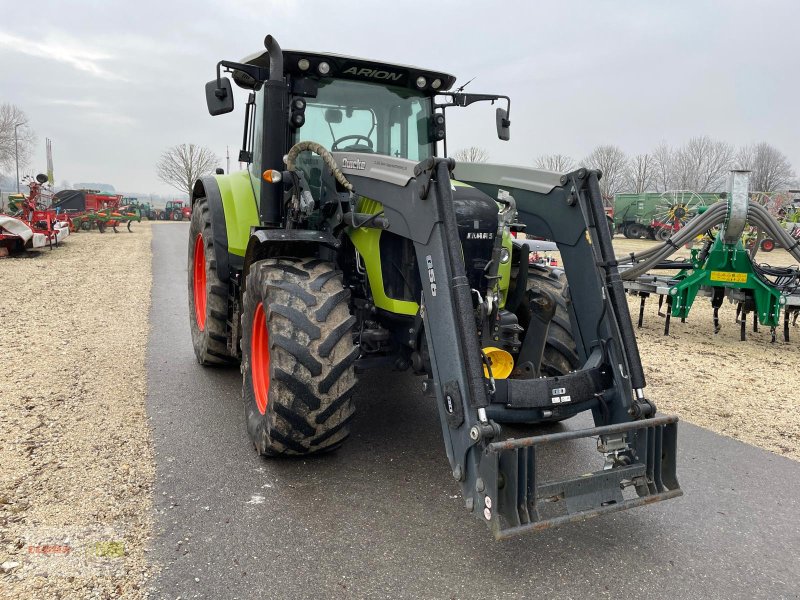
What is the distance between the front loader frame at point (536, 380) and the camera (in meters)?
2.71

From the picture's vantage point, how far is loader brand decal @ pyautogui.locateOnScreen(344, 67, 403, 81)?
14.7 ft

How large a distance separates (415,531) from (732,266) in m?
6.33

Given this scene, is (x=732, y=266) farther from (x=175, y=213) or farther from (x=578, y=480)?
(x=175, y=213)

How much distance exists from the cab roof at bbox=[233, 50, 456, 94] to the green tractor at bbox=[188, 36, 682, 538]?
0.01m

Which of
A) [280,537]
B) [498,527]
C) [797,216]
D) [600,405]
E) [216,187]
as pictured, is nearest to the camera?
[498,527]

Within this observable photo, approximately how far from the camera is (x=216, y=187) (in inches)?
217

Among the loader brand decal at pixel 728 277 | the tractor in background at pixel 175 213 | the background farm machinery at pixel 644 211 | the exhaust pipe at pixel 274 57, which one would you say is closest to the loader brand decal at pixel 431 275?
the exhaust pipe at pixel 274 57

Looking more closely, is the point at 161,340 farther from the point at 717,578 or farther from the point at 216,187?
the point at 717,578

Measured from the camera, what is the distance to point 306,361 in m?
3.35

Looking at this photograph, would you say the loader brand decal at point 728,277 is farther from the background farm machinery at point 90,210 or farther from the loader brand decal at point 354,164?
the background farm machinery at point 90,210

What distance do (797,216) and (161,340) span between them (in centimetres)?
2716

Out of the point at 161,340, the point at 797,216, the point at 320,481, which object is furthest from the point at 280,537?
the point at 797,216

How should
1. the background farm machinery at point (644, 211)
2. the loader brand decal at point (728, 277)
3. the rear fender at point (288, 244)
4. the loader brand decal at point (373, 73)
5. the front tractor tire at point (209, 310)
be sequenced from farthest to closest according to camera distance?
1. the background farm machinery at point (644, 211)
2. the loader brand decal at point (728, 277)
3. the front tractor tire at point (209, 310)
4. the loader brand decal at point (373, 73)
5. the rear fender at point (288, 244)

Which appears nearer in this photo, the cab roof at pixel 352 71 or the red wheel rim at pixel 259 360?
the red wheel rim at pixel 259 360
